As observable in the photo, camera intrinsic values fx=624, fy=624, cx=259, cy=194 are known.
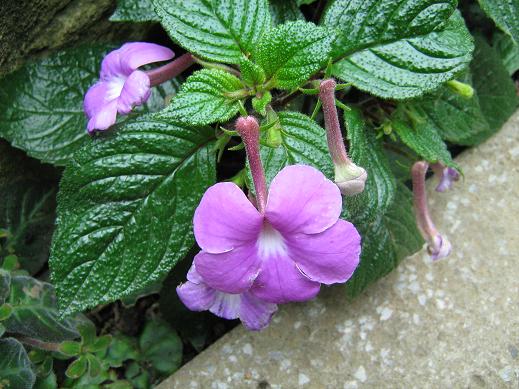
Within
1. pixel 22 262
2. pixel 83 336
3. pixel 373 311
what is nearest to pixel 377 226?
pixel 373 311

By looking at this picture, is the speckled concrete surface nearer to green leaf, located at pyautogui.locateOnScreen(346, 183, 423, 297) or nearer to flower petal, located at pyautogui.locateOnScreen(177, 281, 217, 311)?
green leaf, located at pyautogui.locateOnScreen(346, 183, 423, 297)

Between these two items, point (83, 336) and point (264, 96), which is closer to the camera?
point (264, 96)

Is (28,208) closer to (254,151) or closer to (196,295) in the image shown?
(196,295)

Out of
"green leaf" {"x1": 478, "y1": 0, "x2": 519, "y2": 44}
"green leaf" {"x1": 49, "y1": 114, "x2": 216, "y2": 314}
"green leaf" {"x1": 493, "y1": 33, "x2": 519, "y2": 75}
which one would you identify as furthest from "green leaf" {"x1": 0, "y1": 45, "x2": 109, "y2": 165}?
"green leaf" {"x1": 493, "y1": 33, "x2": 519, "y2": 75}

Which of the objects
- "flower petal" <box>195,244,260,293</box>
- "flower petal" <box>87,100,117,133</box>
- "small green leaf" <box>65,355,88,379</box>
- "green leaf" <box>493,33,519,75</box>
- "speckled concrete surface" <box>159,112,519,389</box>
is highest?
"flower petal" <box>87,100,117,133</box>

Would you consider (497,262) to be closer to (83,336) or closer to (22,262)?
(83,336)

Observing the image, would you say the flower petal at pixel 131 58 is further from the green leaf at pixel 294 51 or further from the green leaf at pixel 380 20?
the green leaf at pixel 380 20

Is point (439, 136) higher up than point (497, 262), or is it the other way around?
point (439, 136)
